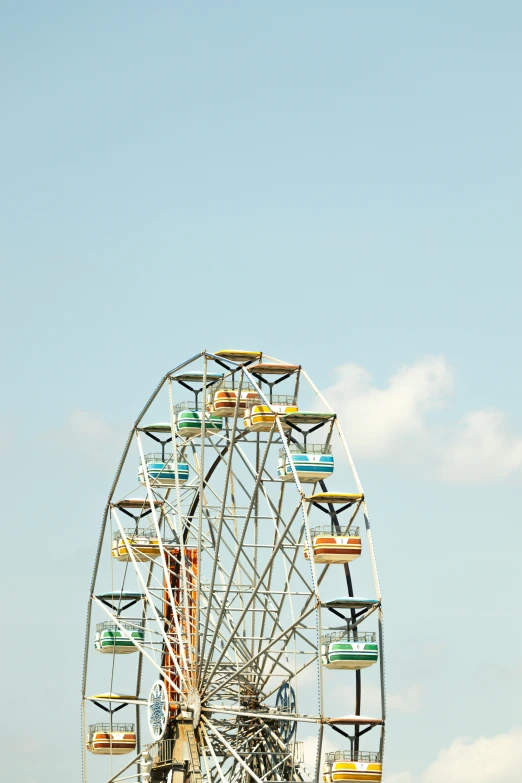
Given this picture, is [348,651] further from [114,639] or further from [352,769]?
[114,639]

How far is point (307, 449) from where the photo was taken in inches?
→ 2685

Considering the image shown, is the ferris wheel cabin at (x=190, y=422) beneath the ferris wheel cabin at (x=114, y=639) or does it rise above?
above

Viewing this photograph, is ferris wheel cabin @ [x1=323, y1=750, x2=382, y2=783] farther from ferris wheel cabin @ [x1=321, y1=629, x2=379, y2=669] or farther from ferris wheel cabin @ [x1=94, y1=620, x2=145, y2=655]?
ferris wheel cabin @ [x1=94, y1=620, x2=145, y2=655]

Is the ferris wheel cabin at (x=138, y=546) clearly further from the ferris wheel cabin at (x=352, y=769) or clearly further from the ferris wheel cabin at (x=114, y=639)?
the ferris wheel cabin at (x=352, y=769)

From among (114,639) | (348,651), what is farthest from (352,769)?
(114,639)

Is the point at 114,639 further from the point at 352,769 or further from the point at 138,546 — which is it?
the point at 352,769

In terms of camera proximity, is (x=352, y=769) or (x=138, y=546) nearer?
(x=352, y=769)

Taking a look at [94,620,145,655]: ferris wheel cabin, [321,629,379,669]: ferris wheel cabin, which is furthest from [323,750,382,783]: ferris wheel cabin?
[94,620,145,655]: ferris wheel cabin

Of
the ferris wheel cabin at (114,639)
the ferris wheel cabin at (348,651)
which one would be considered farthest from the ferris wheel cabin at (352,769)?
the ferris wheel cabin at (114,639)

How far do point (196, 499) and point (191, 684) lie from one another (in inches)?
348

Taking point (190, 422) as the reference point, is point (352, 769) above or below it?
below

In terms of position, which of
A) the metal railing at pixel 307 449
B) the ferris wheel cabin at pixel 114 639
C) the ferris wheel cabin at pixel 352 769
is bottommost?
the ferris wheel cabin at pixel 352 769

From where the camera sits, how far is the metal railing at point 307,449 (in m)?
68.1

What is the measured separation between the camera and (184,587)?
72125mm
